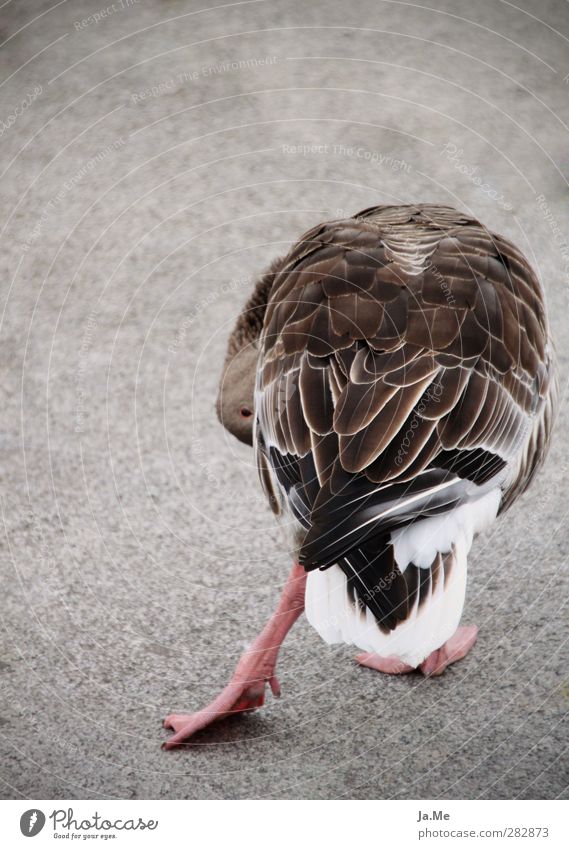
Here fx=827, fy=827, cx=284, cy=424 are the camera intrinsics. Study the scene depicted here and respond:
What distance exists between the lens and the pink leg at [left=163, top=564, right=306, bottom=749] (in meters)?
1.21

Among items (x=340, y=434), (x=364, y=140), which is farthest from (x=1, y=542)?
(x=364, y=140)

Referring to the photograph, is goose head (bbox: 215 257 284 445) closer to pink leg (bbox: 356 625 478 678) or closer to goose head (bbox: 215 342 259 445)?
goose head (bbox: 215 342 259 445)

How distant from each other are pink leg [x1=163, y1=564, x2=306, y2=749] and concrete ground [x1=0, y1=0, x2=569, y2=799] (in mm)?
26

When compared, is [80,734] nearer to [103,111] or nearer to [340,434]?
[340,434]

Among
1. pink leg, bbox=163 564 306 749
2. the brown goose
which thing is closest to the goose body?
the brown goose

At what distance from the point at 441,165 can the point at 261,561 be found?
0.78 meters

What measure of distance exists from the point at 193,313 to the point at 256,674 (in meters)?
0.70

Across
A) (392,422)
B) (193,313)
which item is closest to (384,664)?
(392,422)

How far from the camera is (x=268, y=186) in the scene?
146cm

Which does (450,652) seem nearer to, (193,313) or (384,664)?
(384,664)

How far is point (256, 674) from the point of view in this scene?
4.07ft

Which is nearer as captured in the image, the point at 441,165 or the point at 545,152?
the point at 545,152

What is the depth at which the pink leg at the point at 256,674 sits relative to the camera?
1.21 meters

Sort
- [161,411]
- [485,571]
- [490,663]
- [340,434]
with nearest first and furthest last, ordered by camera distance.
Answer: [340,434], [490,663], [485,571], [161,411]
